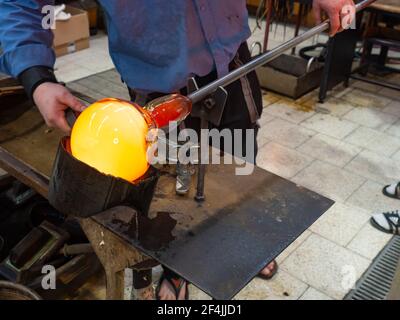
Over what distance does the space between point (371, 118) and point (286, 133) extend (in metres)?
0.70

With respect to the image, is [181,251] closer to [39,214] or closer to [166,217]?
[166,217]

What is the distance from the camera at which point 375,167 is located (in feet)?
8.87

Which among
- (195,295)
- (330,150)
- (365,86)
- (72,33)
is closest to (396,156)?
(330,150)

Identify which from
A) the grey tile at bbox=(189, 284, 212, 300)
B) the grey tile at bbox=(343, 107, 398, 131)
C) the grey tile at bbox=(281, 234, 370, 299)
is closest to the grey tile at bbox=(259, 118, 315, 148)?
the grey tile at bbox=(343, 107, 398, 131)

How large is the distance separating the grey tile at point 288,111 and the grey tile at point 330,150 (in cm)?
28

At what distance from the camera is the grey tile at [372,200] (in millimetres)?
2375

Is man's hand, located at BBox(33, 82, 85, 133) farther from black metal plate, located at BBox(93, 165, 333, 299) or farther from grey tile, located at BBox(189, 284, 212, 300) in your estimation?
grey tile, located at BBox(189, 284, 212, 300)

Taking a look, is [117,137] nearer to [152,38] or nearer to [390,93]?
[152,38]

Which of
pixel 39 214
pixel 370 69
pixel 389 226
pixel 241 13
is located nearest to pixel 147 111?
pixel 241 13

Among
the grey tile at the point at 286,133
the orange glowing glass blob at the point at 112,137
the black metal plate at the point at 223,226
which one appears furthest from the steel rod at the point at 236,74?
the grey tile at the point at 286,133

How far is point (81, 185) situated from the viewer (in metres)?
0.79

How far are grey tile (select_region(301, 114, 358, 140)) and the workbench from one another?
1.93 m

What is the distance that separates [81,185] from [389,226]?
1.86m

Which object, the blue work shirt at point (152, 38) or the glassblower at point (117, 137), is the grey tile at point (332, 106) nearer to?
the blue work shirt at point (152, 38)
